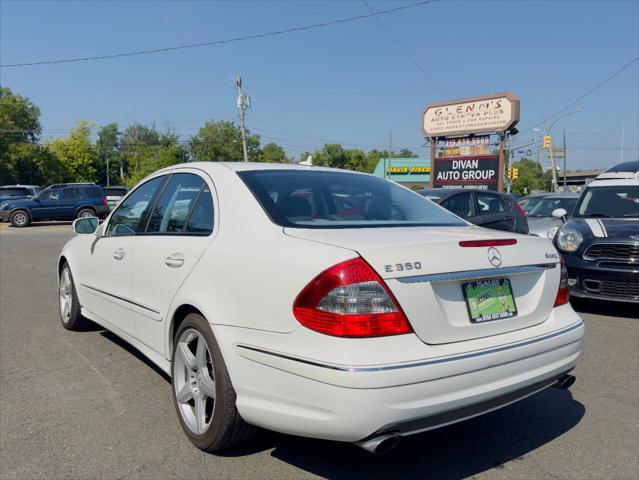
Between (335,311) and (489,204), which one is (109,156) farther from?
(335,311)

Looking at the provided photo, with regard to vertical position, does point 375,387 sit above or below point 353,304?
below

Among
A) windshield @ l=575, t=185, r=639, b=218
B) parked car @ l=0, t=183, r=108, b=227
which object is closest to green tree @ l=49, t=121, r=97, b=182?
parked car @ l=0, t=183, r=108, b=227

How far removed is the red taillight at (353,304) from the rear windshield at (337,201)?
0.55 metres

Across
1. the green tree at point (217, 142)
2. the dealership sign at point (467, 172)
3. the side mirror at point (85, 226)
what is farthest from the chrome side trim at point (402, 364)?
the green tree at point (217, 142)

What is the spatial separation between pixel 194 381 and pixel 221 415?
45 centimetres

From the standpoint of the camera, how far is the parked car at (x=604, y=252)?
6039 mm

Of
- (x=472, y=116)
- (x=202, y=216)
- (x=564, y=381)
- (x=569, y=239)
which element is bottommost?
(x=564, y=381)

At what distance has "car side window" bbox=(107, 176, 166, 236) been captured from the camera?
13.1 feet

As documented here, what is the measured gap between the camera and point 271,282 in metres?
2.50

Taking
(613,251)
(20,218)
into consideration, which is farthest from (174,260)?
(20,218)

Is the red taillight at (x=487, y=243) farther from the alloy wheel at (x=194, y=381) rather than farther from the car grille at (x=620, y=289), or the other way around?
the car grille at (x=620, y=289)

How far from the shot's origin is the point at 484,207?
10094mm

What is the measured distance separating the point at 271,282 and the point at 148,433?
4.66 ft

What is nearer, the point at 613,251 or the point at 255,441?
the point at 255,441
